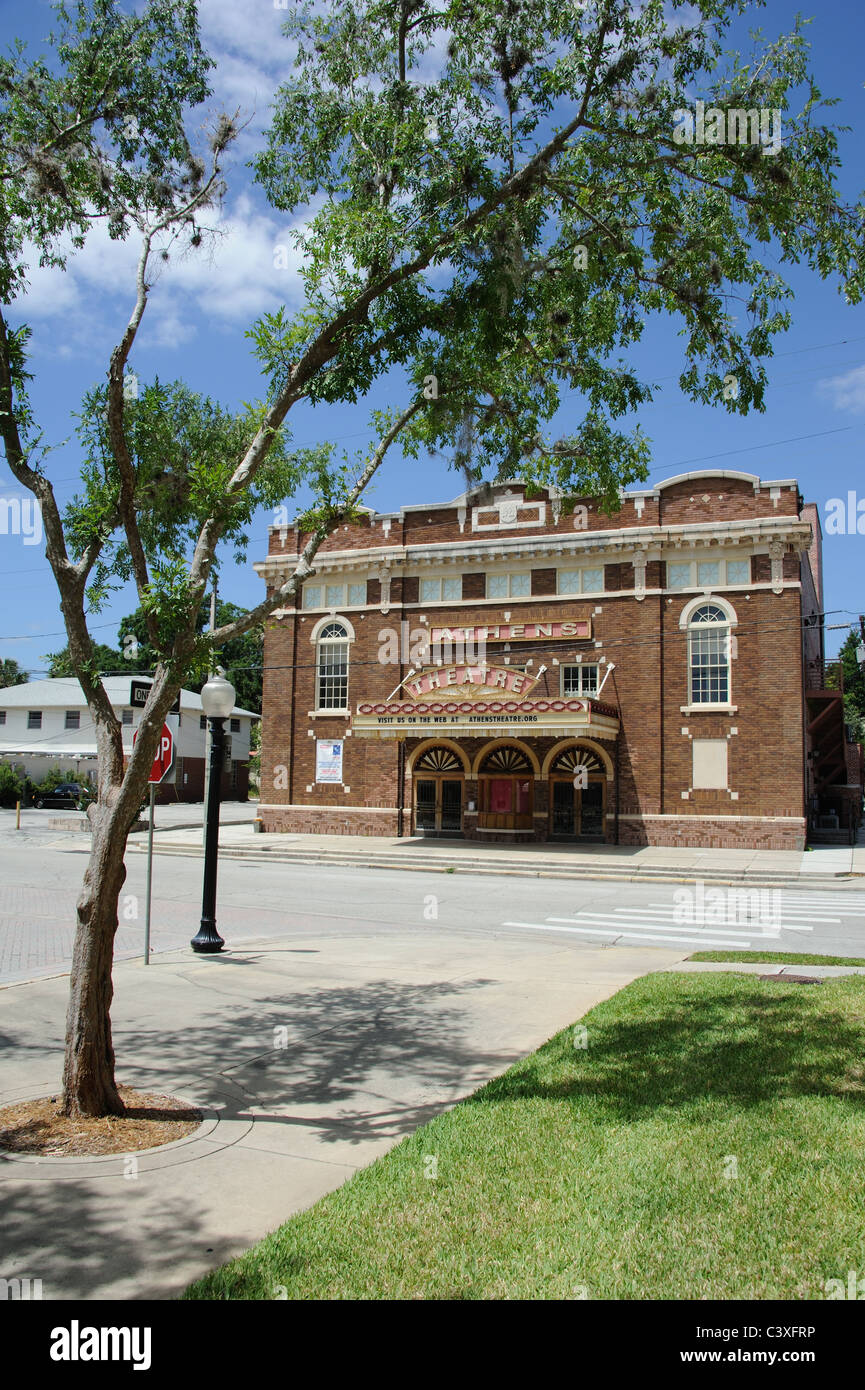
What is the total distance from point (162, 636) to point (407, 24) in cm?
552

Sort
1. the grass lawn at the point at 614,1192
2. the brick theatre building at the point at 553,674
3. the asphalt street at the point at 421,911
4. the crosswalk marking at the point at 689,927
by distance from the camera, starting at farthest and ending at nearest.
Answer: the brick theatre building at the point at 553,674
the crosswalk marking at the point at 689,927
the asphalt street at the point at 421,911
the grass lawn at the point at 614,1192

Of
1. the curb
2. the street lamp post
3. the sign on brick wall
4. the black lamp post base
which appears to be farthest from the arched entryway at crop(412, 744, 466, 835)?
the black lamp post base

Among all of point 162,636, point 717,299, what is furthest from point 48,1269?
point 717,299

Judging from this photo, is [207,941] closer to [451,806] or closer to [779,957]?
[779,957]

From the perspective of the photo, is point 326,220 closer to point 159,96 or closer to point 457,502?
point 159,96

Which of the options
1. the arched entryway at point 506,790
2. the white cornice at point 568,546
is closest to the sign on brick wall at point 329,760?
the arched entryway at point 506,790

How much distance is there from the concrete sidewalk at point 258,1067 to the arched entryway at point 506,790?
58.6 ft

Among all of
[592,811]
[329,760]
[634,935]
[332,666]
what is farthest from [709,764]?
[634,935]

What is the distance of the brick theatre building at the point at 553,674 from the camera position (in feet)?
91.5

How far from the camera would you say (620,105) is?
309 inches

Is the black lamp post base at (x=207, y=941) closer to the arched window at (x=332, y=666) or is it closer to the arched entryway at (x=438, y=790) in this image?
the arched entryway at (x=438, y=790)

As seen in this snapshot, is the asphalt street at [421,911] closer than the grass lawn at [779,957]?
No

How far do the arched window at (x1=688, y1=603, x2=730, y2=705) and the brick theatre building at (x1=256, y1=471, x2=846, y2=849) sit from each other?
0.06 m
